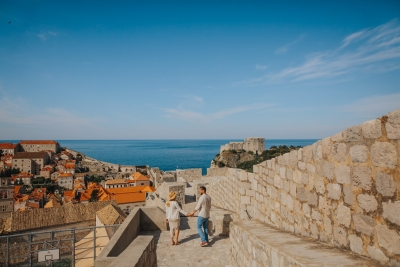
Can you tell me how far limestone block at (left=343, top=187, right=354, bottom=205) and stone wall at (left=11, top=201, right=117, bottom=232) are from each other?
27.4 metres

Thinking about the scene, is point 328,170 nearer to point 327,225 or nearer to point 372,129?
point 327,225

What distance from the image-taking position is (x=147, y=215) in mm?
7043

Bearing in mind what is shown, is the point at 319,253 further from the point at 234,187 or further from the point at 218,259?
the point at 234,187

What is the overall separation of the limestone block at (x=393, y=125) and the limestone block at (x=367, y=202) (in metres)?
0.60

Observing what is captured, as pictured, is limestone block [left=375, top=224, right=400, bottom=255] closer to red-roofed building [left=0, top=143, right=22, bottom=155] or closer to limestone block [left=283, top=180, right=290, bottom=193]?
limestone block [left=283, top=180, right=290, bottom=193]

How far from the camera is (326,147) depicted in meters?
2.98

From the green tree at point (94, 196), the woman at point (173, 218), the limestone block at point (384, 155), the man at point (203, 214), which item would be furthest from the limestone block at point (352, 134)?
the green tree at point (94, 196)

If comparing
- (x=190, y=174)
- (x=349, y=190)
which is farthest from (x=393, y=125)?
(x=190, y=174)

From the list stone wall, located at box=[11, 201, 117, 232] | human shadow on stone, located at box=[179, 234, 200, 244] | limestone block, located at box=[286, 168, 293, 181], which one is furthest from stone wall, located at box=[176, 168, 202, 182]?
limestone block, located at box=[286, 168, 293, 181]

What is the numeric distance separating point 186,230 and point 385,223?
5.90 meters

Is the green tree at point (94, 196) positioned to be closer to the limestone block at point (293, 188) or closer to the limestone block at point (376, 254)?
the limestone block at point (293, 188)

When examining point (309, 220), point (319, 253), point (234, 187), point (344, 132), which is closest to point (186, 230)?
point (234, 187)

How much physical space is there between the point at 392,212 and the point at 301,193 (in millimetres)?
1492

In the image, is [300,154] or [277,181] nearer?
[300,154]
